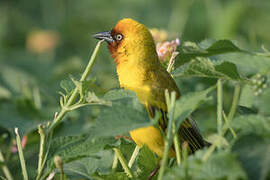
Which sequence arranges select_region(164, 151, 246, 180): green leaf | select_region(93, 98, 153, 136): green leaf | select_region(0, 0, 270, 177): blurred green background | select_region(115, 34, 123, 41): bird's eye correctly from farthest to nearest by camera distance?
select_region(0, 0, 270, 177): blurred green background, select_region(115, 34, 123, 41): bird's eye, select_region(93, 98, 153, 136): green leaf, select_region(164, 151, 246, 180): green leaf

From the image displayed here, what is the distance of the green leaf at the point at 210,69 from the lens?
1256 mm

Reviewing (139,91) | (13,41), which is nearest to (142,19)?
(13,41)

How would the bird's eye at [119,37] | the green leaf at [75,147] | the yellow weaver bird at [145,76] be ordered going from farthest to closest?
the bird's eye at [119,37] → the yellow weaver bird at [145,76] → the green leaf at [75,147]

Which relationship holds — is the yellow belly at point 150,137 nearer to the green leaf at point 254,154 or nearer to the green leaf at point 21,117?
the green leaf at point 21,117

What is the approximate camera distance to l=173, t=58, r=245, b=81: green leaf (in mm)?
1256

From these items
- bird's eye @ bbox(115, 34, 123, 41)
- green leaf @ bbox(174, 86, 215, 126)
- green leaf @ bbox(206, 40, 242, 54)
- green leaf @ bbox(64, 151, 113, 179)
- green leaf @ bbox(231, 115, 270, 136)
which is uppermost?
green leaf @ bbox(206, 40, 242, 54)

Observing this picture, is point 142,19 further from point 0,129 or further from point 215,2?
point 0,129

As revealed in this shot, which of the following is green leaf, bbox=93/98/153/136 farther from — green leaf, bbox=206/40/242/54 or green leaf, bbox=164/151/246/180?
green leaf, bbox=206/40/242/54

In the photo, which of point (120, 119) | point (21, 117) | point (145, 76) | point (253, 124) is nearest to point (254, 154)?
point (253, 124)

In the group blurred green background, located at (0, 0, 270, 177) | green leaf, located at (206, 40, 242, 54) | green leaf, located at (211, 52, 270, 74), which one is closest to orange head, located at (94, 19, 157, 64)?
blurred green background, located at (0, 0, 270, 177)

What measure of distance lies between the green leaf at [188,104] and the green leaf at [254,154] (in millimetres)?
126

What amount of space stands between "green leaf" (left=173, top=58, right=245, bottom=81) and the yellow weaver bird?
168mm

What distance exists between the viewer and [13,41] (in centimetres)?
617

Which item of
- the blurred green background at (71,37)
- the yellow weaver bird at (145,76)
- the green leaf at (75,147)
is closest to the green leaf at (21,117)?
the blurred green background at (71,37)
